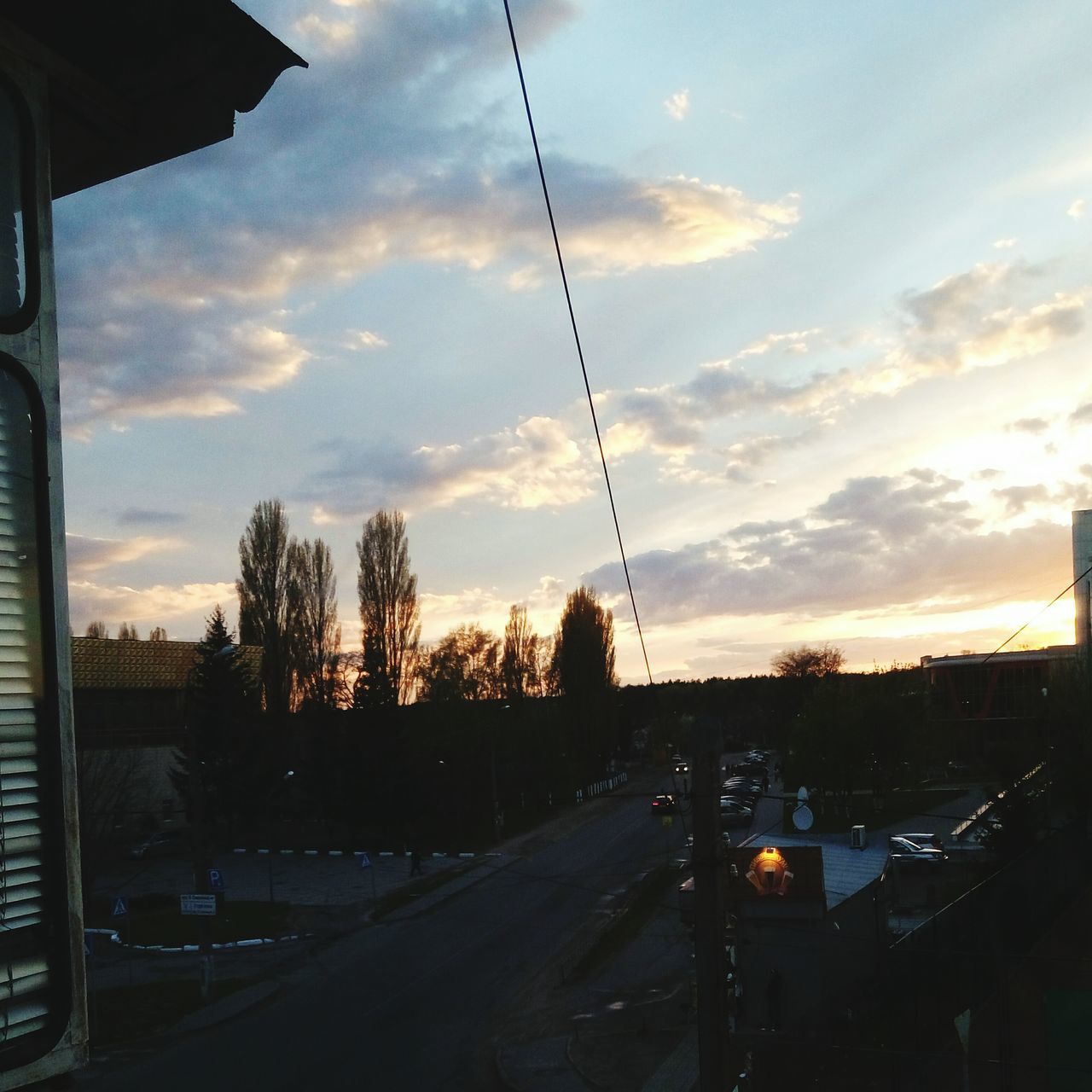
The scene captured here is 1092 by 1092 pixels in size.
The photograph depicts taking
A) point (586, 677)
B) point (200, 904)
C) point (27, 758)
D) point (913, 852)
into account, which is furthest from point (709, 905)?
point (586, 677)

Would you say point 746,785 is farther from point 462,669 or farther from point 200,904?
point 200,904

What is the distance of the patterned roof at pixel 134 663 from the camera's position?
50.6 meters

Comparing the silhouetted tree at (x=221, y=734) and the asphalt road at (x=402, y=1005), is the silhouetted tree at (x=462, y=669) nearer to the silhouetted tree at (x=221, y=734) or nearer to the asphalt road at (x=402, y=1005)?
the silhouetted tree at (x=221, y=734)

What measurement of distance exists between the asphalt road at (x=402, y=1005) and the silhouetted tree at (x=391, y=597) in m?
22.5

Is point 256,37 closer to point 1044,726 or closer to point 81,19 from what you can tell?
point 81,19

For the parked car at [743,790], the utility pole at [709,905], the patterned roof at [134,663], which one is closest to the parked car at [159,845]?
the patterned roof at [134,663]

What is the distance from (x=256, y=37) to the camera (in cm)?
262

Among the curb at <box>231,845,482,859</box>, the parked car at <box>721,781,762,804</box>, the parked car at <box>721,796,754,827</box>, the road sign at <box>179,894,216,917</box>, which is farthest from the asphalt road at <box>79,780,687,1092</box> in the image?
the parked car at <box>721,781,762,804</box>

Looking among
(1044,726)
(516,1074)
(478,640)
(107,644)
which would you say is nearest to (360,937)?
(516,1074)

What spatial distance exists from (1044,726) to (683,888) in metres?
19.5

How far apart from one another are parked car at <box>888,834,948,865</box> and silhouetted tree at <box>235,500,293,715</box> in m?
34.2

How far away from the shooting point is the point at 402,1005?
71.4 feet

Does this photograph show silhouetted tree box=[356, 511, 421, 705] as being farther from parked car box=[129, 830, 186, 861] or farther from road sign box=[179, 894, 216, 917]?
road sign box=[179, 894, 216, 917]

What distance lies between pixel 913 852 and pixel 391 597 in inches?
1271
